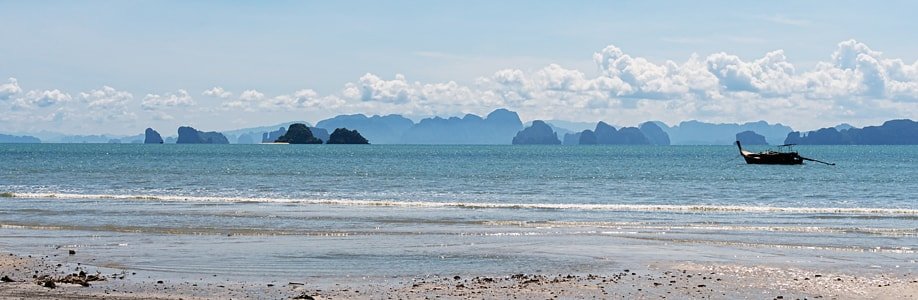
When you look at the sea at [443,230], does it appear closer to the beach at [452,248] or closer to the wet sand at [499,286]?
the beach at [452,248]

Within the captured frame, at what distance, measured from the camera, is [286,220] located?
34375 millimetres

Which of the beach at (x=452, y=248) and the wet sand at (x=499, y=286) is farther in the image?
the beach at (x=452, y=248)

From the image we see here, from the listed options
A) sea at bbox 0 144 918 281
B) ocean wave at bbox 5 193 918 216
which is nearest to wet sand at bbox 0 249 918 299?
sea at bbox 0 144 918 281

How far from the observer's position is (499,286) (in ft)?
59.2

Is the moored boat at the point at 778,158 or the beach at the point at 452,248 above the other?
the moored boat at the point at 778,158

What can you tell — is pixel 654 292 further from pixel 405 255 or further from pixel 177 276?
pixel 177 276

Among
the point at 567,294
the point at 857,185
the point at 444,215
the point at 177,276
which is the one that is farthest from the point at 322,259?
the point at 857,185

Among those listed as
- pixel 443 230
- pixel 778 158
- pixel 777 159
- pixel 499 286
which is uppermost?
pixel 778 158

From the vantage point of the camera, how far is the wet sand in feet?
55.7

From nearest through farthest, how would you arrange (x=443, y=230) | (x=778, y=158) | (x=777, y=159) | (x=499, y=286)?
(x=499, y=286), (x=443, y=230), (x=778, y=158), (x=777, y=159)

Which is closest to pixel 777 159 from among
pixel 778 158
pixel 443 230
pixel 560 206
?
pixel 778 158

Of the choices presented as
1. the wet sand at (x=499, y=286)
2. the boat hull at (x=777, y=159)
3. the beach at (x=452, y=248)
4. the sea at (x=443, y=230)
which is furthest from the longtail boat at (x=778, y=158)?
the wet sand at (x=499, y=286)

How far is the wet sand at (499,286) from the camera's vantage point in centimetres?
1698

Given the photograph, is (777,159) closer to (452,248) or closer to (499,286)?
(452,248)
